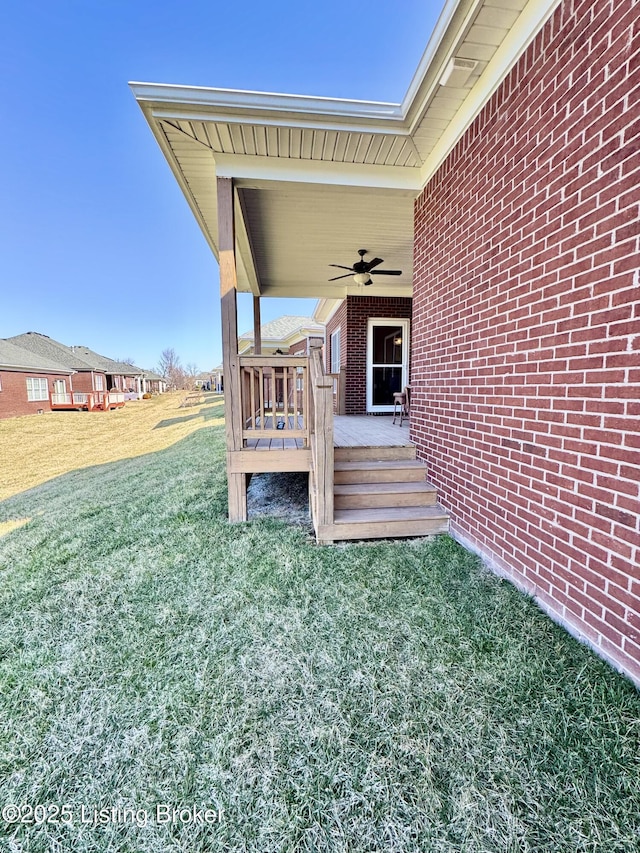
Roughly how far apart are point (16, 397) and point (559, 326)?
Answer: 26.5 metres

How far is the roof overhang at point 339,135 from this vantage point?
8.17 ft

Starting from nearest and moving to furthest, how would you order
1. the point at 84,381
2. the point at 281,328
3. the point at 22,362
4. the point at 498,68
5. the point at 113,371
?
1. the point at 498,68
2. the point at 281,328
3. the point at 22,362
4. the point at 84,381
5. the point at 113,371

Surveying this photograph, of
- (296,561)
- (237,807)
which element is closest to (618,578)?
(237,807)

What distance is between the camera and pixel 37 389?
2277cm

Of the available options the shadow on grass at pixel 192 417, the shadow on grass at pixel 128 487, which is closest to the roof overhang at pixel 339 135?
the shadow on grass at pixel 128 487

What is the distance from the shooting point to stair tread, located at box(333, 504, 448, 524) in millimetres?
3332

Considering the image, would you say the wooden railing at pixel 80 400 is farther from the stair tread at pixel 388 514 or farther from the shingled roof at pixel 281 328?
the stair tread at pixel 388 514

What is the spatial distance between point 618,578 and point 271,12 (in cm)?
963

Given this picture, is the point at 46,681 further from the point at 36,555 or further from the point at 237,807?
the point at 36,555

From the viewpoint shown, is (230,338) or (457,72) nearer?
(457,72)

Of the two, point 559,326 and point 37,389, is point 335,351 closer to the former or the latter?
point 559,326

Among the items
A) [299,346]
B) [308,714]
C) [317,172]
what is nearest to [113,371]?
[299,346]

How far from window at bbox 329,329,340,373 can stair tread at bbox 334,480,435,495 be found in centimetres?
605

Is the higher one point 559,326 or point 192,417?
point 559,326
